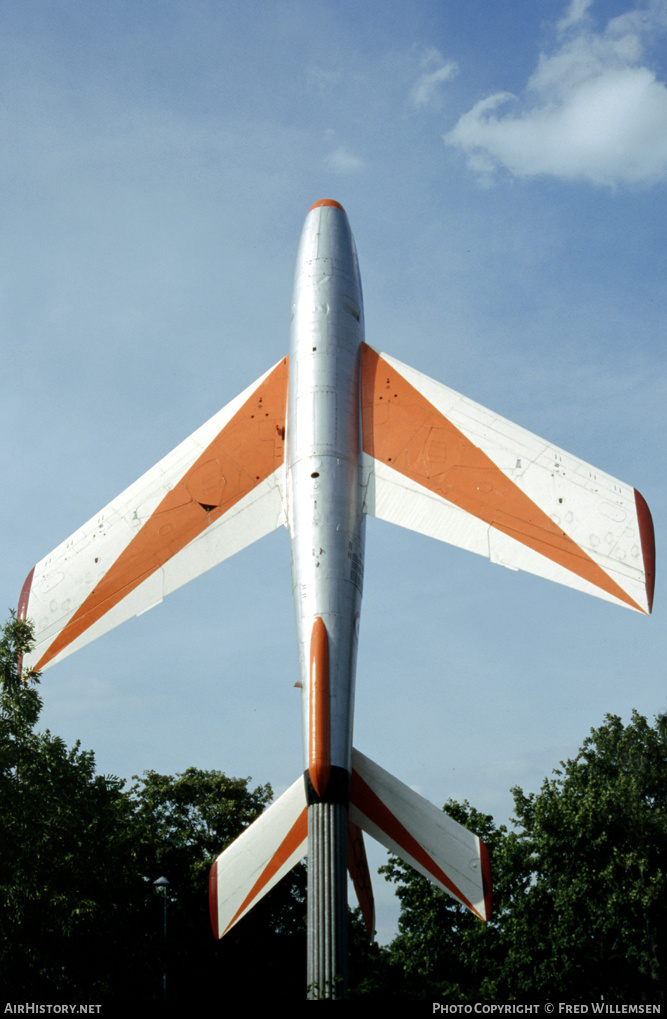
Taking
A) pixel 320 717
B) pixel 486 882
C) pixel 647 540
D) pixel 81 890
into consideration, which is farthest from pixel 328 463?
pixel 81 890

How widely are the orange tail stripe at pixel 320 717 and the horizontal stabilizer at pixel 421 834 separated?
4.57 ft

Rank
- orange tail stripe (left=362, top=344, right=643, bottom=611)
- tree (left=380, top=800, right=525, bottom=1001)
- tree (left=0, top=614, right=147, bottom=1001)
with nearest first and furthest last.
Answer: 1. orange tail stripe (left=362, top=344, right=643, bottom=611)
2. tree (left=0, top=614, right=147, bottom=1001)
3. tree (left=380, top=800, right=525, bottom=1001)

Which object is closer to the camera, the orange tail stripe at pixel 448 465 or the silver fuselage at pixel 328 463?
the silver fuselage at pixel 328 463

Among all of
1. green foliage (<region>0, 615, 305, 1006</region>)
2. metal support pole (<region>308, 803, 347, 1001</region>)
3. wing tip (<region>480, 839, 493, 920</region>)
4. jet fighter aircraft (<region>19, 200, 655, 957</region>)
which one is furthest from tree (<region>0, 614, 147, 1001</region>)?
wing tip (<region>480, 839, 493, 920</region>)

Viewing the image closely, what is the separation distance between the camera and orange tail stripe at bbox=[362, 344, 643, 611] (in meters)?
17.1

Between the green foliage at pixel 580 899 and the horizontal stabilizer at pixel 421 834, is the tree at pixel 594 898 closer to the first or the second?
the green foliage at pixel 580 899

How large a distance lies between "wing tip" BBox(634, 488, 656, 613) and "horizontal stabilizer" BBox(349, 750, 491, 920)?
528 cm

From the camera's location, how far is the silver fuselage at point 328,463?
54.0 ft

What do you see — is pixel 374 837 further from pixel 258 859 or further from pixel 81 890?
pixel 81 890

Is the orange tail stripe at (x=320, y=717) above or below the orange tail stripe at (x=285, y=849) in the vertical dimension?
above

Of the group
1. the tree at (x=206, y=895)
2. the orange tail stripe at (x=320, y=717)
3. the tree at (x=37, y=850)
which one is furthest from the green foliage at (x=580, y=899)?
the orange tail stripe at (x=320, y=717)

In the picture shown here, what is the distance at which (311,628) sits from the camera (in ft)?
54.3

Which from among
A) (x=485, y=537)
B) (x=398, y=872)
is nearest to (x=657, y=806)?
(x=398, y=872)

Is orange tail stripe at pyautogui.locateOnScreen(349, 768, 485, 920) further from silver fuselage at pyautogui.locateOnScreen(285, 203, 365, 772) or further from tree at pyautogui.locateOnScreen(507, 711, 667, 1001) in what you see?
tree at pyautogui.locateOnScreen(507, 711, 667, 1001)
